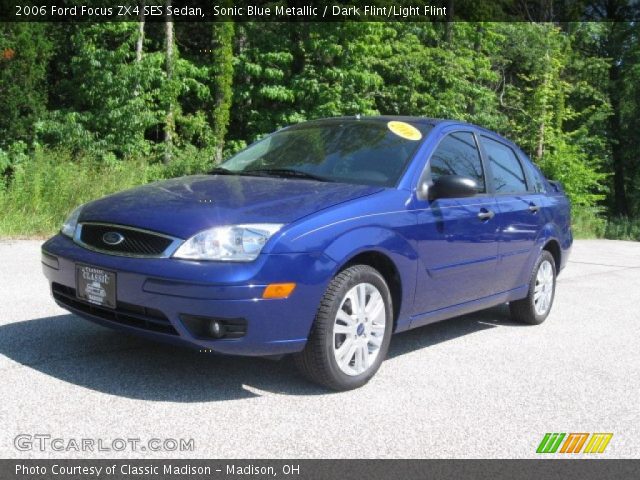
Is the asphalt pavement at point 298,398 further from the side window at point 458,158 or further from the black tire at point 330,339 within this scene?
the side window at point 458,158

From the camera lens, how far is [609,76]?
40562 millimetres

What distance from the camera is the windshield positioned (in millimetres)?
4848

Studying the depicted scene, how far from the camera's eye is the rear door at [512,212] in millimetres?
5672

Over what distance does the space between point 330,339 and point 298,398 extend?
369 mm

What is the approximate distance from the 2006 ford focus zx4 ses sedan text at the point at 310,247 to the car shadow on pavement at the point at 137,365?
0.32 metres

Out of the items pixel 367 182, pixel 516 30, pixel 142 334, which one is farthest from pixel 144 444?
pixel 516 30

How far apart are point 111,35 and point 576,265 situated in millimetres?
14189

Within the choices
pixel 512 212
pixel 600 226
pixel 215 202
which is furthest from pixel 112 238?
pixel 600 226

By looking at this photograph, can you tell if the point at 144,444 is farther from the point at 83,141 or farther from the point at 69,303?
the point at 83,141

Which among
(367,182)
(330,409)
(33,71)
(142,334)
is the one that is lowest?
(330,409)

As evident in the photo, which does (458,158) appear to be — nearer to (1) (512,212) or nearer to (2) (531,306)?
(1) (512,212)

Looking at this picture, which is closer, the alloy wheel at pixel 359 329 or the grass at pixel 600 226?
the alloy wheel at pixel 359 329

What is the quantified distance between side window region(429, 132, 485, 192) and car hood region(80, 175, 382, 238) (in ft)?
2.33

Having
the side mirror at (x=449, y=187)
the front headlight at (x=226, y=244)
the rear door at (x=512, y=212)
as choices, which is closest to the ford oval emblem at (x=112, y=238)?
the front headlight at (x=226, y=244)
